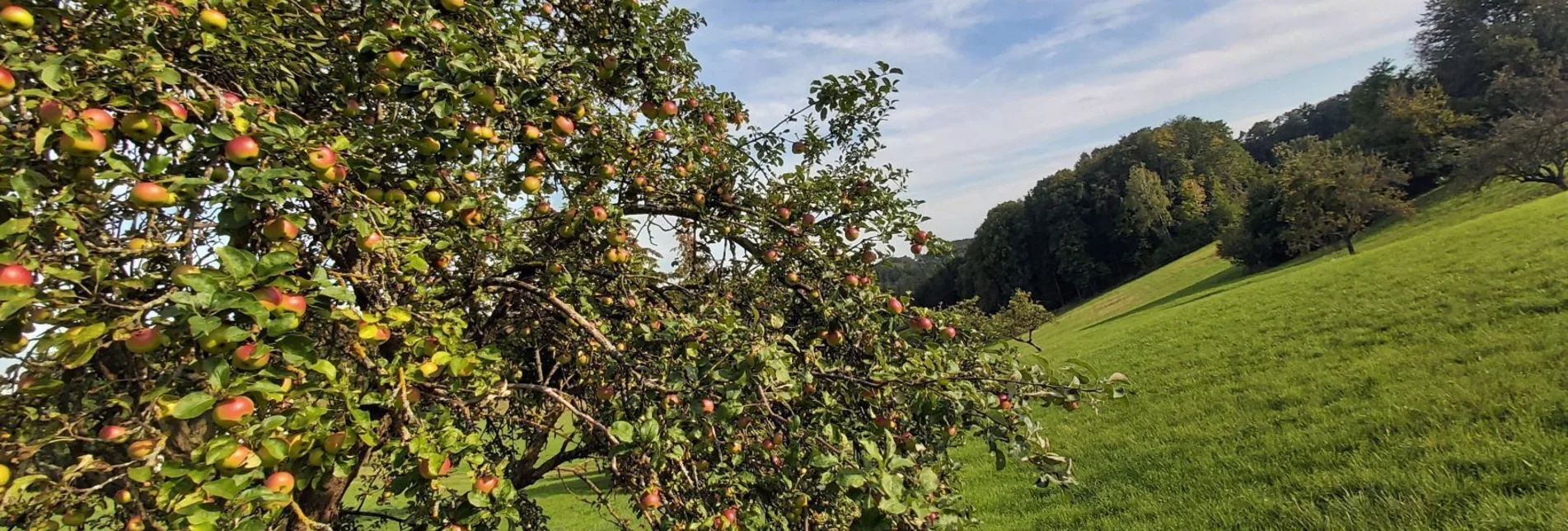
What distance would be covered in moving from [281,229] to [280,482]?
0.66m

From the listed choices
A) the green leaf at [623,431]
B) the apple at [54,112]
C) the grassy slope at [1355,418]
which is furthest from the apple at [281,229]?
the grassy slope at [1355,418]

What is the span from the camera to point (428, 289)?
2479mm

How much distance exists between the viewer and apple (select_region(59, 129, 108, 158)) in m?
1.52

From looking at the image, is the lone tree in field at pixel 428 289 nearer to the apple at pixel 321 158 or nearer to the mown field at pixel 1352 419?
the apple at pixel 321 158

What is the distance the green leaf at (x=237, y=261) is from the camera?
1.41 m

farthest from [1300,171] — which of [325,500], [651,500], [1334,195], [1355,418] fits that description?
[325,500]

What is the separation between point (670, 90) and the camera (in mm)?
3566

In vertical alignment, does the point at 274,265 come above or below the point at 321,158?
below

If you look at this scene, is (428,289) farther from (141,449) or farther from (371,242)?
(141,449)

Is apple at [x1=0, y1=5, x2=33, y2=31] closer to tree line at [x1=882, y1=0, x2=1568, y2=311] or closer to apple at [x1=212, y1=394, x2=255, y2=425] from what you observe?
→ apple at [x1=212, y1=394, x2=255, y2=425]

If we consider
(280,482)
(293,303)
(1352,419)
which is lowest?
(1352,419)

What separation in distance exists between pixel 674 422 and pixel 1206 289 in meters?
40.1

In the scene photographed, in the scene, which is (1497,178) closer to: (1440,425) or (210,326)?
A: (1440,425)

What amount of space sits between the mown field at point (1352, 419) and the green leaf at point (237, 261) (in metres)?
2.32
